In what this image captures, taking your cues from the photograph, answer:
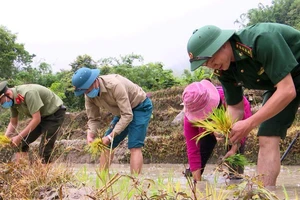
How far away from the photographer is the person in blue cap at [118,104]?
452 centimetres

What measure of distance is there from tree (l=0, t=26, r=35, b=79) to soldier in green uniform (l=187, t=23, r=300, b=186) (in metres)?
20.9

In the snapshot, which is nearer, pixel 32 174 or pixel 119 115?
pixel 32 174

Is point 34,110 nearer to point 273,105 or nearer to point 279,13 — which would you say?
point 273,105

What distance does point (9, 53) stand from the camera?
23234mm

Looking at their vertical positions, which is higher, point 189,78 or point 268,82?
point 189,78

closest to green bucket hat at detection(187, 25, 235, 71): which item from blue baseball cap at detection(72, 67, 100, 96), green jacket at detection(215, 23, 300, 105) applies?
green jacket at detection(215, 23, 300, 105)

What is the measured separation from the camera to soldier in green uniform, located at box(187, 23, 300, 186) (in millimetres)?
2672

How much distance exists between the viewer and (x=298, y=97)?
3279mm

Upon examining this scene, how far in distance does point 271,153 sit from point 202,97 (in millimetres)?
771

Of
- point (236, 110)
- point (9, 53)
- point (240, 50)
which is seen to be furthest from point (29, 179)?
point (9, 53)

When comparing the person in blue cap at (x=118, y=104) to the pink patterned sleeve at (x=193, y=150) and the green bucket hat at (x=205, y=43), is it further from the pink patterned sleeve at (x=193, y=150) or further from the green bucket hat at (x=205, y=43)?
the green bucket hat at (x=205, y=43)

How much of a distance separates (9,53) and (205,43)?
21.9 metres

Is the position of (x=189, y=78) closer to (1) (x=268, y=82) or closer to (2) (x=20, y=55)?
(2) (x=20, y=55)

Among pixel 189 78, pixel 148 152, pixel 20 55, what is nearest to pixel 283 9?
pixel 189 78
